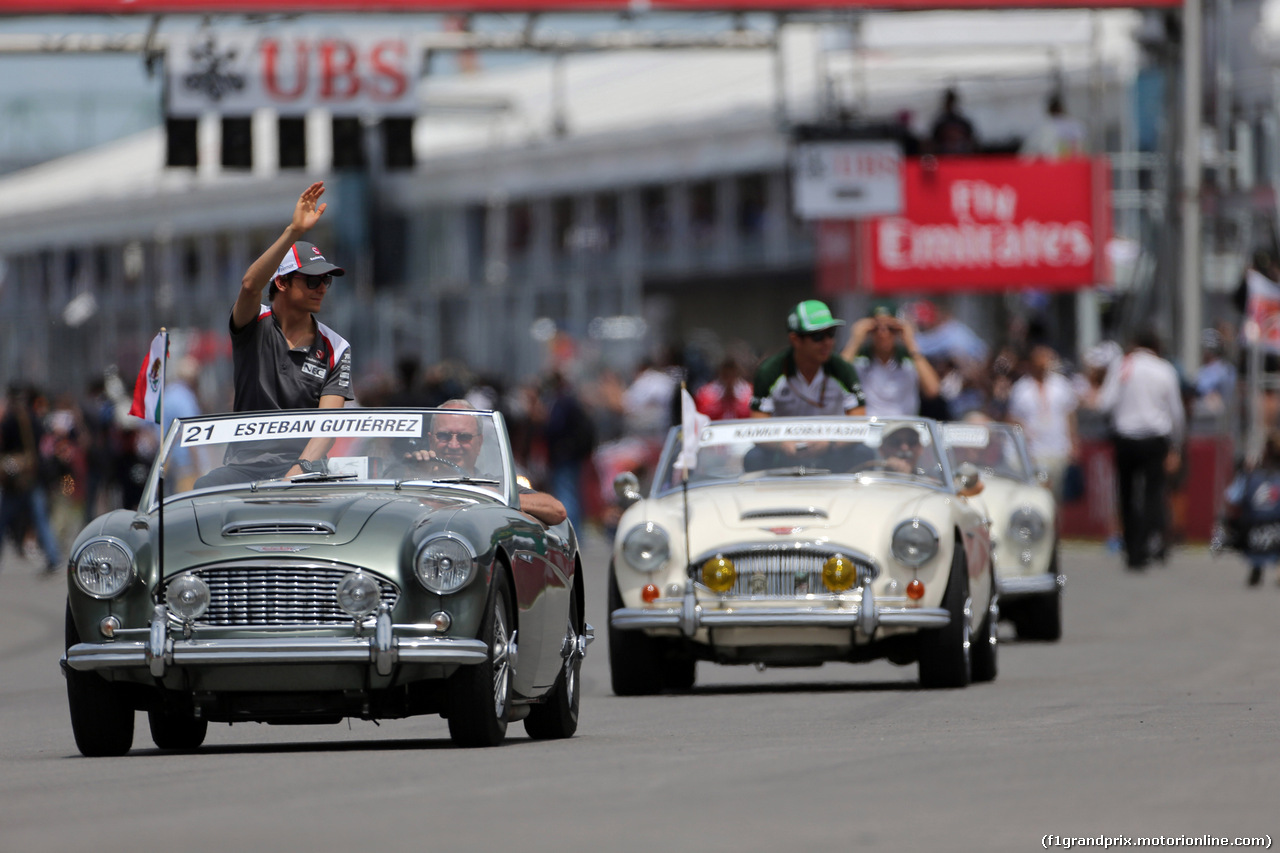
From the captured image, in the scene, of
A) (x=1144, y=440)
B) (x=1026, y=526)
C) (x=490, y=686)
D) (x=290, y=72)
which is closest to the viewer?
(x=490, y=686)

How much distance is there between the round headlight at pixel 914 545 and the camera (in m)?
11.5

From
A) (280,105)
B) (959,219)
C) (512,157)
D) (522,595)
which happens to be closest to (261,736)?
(522,595)

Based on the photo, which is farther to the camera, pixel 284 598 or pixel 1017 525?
pixel 1017 525

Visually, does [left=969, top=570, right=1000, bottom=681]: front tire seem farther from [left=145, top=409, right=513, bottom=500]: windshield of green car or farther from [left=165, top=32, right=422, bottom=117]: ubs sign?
[left=165, top=32, right=422, bottom=117]: ubs sign

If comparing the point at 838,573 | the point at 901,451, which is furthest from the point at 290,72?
the point at 838,573

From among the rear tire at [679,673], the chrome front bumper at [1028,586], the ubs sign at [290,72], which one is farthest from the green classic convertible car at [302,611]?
the ubs sign at [290,72]

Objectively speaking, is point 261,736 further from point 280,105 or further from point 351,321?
point 351,321

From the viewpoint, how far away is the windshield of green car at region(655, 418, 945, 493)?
12.5 m

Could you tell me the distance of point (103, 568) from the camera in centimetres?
862

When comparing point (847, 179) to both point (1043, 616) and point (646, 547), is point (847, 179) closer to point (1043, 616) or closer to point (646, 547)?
point (1043, 616)

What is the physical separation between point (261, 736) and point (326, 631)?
1.79 meters

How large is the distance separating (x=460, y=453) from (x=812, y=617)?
234cm

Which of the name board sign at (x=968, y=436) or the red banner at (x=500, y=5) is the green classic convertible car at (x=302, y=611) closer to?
the name board sign at (x=968, y=436)

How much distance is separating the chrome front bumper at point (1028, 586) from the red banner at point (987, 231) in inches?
763
